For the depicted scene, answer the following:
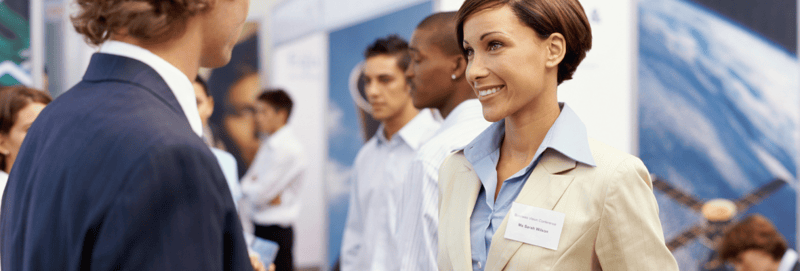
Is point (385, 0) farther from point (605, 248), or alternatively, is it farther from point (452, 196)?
point (605, 248)

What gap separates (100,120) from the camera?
28.5 inches

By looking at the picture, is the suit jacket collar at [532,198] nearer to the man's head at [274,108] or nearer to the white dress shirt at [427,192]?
the white dress shirt at [427,192]

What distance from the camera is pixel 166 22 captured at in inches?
A: 31.3

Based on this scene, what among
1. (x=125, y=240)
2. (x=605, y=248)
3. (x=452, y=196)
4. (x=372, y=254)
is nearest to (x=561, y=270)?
(x=605, y=248)

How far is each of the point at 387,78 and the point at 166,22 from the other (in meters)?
2.61

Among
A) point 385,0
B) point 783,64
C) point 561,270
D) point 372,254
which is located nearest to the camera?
point 561,270

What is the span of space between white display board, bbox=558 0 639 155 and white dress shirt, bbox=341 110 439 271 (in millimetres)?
809

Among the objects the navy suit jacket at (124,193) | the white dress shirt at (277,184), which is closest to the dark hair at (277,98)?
the white dress shirt at (277,184)

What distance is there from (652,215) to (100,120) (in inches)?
40.2

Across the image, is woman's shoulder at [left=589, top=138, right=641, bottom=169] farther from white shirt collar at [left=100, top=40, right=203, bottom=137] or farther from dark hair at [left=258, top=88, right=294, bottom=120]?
dark hair at [left=258, top=88, right=294, bottom=120]

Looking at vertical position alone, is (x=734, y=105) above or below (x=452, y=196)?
below

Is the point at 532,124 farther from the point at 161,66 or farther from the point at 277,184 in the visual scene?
the point at 277,184

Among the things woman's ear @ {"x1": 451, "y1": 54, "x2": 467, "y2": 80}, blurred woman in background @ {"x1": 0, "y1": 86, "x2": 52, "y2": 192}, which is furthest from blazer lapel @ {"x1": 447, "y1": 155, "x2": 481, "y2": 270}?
blurred woman in background @ {"x1": 0, "y1": 86, "x2": 52, "y2": 192}

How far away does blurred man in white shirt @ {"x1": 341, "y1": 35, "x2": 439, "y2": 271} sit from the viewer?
2.74 m
